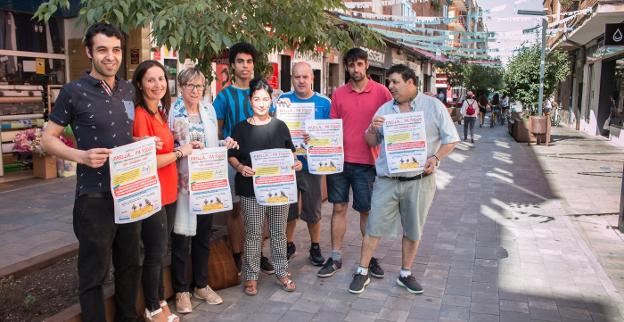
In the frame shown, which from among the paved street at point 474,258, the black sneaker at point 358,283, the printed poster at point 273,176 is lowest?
the paved street at point 474,258

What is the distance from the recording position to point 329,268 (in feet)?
15.1

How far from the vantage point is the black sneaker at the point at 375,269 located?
14.9ft

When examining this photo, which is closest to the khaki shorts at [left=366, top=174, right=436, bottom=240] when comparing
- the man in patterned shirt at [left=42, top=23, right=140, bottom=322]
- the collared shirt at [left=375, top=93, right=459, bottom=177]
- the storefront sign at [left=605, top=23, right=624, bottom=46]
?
the collared shirt at [left=375, top=93, right=459, bottom=177]

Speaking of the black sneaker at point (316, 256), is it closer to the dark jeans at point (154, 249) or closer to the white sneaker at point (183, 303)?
the white sneaker at point (183, 303)

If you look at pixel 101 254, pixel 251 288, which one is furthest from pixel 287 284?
pixel 101 254

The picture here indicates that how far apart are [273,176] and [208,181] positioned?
0.54 m

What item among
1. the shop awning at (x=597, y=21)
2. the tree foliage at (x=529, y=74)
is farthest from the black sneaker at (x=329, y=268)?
the tree foliage at (x=529, y=74)

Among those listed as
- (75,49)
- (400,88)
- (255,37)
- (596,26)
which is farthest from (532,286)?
(596,26)

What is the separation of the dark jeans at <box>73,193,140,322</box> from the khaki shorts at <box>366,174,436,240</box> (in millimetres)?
1903

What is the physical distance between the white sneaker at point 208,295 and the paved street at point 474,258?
7 cm

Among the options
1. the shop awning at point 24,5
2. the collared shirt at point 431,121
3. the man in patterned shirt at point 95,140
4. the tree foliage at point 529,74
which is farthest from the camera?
the tree foliage at point 529,74

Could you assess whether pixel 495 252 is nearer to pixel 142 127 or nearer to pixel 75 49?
pixel 142 127

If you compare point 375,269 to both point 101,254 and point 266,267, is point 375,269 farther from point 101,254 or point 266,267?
point 101,254

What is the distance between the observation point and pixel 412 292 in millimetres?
4211
